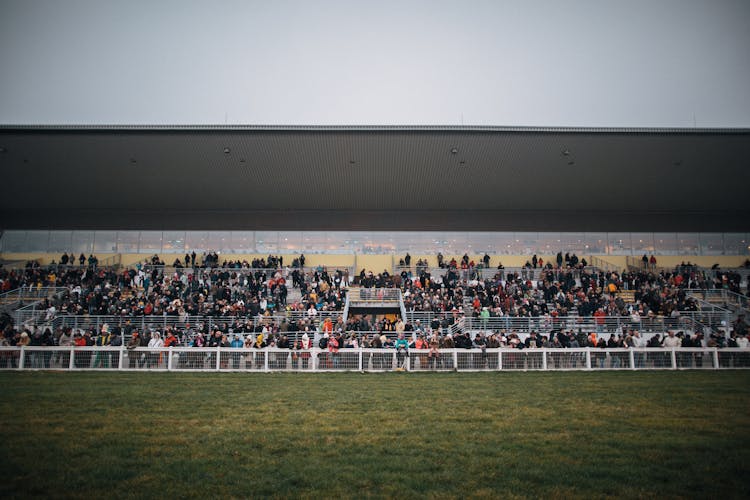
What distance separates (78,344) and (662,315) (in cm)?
2283

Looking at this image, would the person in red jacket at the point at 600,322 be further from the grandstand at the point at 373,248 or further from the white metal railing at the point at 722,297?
the white metal railing at the point at 722,297

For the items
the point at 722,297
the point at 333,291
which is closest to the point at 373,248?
the point at 333,291

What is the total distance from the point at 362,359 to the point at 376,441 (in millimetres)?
9617

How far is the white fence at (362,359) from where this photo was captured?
1628cm

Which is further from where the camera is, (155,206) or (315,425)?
(155,206)

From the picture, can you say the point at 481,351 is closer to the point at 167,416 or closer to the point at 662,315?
the point at 167,416

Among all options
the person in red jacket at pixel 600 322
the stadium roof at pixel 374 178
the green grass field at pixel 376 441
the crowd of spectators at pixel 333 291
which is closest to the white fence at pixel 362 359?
the crowd of spectators at pixel 333 291

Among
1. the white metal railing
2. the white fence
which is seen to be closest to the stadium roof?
the white metal railing

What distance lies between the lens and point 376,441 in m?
6.78

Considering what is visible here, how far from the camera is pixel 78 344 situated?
704 inches

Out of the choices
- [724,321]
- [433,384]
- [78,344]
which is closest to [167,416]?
[433,384]

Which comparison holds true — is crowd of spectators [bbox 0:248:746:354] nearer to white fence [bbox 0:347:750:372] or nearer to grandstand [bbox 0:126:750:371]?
grandstand [bbox 0:126:750:371]

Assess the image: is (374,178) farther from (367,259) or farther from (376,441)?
(376,441)

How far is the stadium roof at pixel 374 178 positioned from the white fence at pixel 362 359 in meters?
13.0
